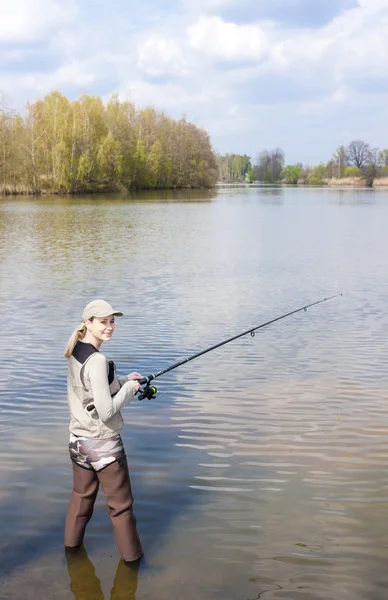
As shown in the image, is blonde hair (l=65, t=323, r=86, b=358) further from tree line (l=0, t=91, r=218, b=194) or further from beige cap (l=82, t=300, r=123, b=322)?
tree line (l=0, t=91, r=218, b=194)

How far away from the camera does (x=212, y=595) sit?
4.37 meters

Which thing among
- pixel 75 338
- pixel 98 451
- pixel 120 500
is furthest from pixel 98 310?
pixel 120 500

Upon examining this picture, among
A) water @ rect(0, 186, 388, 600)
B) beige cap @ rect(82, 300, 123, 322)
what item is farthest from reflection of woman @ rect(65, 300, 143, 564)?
water @ rect(0, 186, 388, 600)

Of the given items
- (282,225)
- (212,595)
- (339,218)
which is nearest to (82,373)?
(212,595)

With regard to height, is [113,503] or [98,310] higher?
[98,310]

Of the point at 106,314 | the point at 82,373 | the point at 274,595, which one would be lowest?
the point at 274,595

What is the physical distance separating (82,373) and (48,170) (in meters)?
81.7

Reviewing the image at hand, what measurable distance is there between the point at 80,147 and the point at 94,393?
3352 inches

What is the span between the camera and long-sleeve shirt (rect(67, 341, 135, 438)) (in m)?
4.25

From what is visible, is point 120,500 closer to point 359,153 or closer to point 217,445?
point 217,445

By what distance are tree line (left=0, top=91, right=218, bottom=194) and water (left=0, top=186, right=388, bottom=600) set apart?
66.5m

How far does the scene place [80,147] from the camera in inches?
3381

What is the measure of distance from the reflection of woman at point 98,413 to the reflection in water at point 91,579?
0.91 ft

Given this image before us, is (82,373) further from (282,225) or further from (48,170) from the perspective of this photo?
(48,170)
